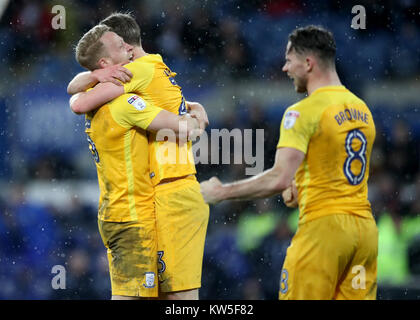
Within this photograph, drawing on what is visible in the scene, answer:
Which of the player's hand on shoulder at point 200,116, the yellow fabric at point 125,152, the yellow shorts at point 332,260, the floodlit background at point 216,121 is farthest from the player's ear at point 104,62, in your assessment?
the floodlit background at point 216,121

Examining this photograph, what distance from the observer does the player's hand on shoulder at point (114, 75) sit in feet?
12.4

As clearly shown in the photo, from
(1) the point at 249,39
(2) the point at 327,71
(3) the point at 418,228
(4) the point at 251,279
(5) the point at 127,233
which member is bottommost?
(4) the point at 251,279

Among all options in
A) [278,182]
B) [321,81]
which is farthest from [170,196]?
[321,81]

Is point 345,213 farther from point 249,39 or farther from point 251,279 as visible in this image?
point 249,39

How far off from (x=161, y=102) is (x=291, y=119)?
3.17 ft

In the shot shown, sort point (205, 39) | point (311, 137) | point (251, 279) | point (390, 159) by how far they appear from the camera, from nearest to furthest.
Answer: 1. point (311, 137)
2. point (251, 279)
3. point (390, 159)
4. point (205, 39)

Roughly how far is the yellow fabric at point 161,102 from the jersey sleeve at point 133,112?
0.10 metres

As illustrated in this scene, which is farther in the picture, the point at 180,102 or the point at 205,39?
the point at 205,39

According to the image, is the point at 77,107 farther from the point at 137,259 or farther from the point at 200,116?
the point at 137,259

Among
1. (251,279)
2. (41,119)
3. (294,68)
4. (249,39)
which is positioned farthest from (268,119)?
(294,68)

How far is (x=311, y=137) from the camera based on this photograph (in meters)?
3.20

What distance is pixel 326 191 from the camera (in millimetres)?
3211

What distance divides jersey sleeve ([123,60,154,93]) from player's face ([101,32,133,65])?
97 mm

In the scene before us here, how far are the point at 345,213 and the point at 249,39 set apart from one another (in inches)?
195
